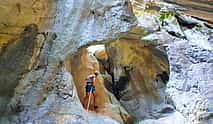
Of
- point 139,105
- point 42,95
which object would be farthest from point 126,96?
point 42,95

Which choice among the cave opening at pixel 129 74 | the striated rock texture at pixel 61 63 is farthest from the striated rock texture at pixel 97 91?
the striated rock texture at pixel 61 63

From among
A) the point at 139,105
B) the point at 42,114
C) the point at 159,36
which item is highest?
the point at 159,36

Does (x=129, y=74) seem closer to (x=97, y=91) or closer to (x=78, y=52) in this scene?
(x=97, y=91)

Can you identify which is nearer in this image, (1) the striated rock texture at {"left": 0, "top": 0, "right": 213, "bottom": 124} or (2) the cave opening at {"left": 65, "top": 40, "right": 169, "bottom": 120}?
(1) the striated rock texture at {"left": 0, "top": 0, "right": 213, "bottom": 124}

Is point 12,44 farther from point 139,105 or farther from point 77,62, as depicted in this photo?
point 139,105

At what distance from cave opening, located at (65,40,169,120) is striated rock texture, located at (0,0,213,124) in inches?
13.2

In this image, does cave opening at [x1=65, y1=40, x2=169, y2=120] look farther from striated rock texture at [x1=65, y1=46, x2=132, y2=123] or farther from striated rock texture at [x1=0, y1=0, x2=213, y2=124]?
striated rock texture at [x1=0, y1=0, x2=213, y2=124]

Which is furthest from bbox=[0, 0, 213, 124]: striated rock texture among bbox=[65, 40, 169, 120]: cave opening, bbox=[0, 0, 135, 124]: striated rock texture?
bbox=[65, 40, 169, 120]: cave opening

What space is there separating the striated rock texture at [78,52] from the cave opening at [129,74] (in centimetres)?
33

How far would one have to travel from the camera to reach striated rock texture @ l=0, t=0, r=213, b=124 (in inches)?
265

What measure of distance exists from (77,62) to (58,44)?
282 cm

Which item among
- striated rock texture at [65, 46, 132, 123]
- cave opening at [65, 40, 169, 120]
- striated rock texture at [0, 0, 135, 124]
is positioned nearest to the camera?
striated rock texture at [0, 0, 135, 124]

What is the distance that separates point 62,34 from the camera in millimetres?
7375

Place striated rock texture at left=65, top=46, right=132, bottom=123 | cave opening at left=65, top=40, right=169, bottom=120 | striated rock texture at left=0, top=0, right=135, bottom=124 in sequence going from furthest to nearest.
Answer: cave opening at left=65, top=40, right=169, bottom=120
striated rock texture at left=65, top=46, right=132, bottom=123
striated rock texture at left=0, top=0, right=135, bottom=124
